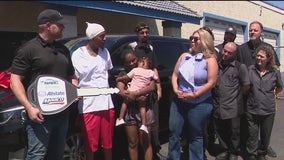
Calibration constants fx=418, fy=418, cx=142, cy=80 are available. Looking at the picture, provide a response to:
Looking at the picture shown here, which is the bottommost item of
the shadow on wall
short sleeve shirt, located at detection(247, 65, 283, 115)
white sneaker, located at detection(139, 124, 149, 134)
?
white sneaker, located at detection(139, 124, 149, 134)

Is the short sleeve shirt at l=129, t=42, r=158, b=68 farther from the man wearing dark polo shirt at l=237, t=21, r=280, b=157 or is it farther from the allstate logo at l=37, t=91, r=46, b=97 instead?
the allstate logo at l=37, t=91, r=46, b=97

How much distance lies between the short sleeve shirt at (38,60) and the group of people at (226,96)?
59.5 inches

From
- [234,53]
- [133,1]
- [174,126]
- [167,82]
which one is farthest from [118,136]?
[133,1]

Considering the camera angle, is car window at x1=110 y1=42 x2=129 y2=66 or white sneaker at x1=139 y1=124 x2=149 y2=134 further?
car window at x1=110 y1=42 x2=129 y2=66

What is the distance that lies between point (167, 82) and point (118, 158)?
129 centimetres

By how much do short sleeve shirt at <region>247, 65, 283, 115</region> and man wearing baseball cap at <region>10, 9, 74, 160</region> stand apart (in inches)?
107

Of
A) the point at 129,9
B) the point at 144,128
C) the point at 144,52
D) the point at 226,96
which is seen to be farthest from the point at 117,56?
the point at 129,9

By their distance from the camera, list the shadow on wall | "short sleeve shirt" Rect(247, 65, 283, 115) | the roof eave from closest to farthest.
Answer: "short sleeve shirt" Rect(247, 65, 283, 115)
the shadow on wall
the roof eave

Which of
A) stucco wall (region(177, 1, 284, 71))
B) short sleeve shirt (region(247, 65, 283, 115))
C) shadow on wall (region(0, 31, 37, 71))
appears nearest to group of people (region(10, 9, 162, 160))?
short sleeve shirt (region(247, 65, 283, 115))

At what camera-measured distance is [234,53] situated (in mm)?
5297

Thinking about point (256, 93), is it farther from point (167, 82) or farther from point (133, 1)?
point (133, 1)

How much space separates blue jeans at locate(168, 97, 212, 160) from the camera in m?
4.69

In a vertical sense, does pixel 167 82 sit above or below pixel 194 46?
below

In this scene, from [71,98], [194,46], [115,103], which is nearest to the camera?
[71,98]
